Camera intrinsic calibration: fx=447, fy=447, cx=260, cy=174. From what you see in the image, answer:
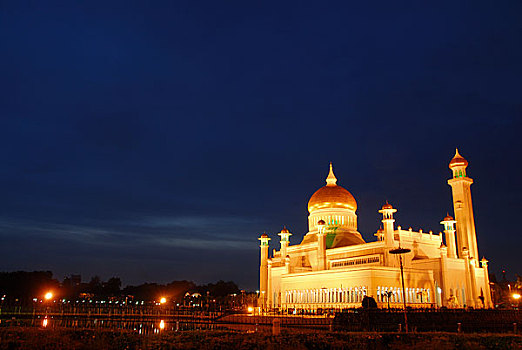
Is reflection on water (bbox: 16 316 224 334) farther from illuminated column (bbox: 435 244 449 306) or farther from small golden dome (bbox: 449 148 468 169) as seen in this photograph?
small golden dome (bbox: 449 148 468 169)

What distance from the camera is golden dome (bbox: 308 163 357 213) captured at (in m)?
56.4

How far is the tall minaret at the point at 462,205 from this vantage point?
47.1 meters

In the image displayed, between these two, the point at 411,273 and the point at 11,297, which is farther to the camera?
the point at 11,297

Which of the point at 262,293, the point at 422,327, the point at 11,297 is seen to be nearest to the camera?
the point at 422,327

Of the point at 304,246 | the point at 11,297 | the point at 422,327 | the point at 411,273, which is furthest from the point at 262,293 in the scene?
the point at 11,297

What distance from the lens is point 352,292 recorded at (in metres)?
41.8

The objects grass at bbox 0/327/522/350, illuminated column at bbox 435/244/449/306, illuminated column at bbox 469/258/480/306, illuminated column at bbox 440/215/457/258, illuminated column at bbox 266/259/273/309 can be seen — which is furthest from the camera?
illuminated column at bbox 266/259/273/309

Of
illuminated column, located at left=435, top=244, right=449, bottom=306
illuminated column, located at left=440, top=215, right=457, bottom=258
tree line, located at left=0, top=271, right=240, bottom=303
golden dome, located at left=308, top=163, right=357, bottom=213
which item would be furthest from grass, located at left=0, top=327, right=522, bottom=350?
tree line, located at left=0, top=271, right=240, bottom=303

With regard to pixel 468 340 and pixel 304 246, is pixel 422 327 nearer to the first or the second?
pixel 468 340

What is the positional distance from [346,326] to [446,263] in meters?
20.5

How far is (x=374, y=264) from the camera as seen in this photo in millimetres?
43219

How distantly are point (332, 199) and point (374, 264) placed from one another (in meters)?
14.5

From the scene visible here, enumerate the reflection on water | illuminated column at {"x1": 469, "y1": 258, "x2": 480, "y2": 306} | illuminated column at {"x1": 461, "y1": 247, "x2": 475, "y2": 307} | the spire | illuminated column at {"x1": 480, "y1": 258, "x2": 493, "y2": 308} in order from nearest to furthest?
the reflection on water → illuminated column at {"x1": 461, "y1": 247, "x2": 475, "y2": 307} → illuminated column at {"x1": 469, "y1": 258, "x2": 480, "y2": 306} → illuminated column at {"x1": 480, "y1": 258, "x2": 493, "y2": 308} → the spire

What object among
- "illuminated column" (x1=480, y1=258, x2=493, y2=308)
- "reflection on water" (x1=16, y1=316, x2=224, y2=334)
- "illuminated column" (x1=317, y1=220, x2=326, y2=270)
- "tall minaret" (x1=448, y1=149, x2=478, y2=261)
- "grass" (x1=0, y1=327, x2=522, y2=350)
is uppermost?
"tall minaret" (x1=448, y1=149, x2=478, y2=261)
